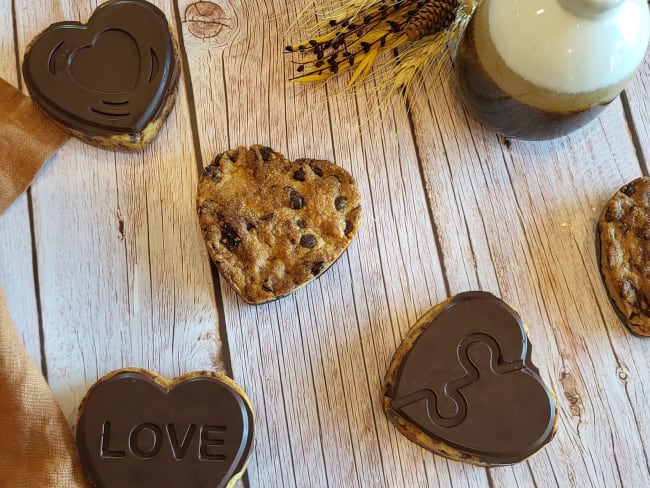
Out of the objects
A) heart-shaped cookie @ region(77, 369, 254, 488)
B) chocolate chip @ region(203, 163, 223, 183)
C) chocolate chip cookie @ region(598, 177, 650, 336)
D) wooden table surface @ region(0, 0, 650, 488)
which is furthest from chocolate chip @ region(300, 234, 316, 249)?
chocolate chip cookie @ region(598, 177, 650, 336)

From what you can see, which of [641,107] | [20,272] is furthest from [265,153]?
[641,107]

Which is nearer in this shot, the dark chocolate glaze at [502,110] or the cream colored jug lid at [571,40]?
the cream colored jug lid at [571,40]

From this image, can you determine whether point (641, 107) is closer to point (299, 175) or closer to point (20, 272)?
point (299, 175)

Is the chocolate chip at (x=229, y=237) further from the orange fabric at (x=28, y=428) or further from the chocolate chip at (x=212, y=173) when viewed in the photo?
the orange fabric at (x=28, y=428)

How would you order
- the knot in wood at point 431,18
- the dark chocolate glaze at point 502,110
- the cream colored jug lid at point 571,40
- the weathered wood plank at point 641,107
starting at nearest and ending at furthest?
1. the cream colored jug lid at point 571,40
2. the dark chocolate glaze at point 502,110
3. the knot in wood at point 431,18
4. the weathered wood plank at point 641,107

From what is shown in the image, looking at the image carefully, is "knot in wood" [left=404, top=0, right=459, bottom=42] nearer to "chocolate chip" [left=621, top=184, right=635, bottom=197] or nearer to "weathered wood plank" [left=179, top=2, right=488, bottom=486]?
"weathered wood plank" [left=179, top=2, right=488, bottom=486]

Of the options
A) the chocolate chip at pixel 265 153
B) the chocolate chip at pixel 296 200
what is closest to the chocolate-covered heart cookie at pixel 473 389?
the chocolate chip at pixel 296 200
